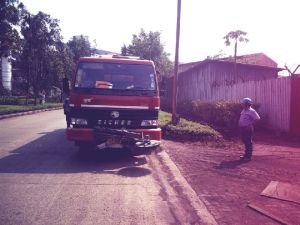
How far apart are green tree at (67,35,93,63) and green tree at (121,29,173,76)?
34.5 ft

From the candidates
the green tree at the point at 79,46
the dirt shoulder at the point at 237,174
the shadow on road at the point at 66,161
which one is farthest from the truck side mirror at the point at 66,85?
the green tree at the point at 79,46

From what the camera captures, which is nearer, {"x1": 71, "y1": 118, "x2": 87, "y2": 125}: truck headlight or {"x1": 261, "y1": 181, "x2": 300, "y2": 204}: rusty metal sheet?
{"x1": 261, "y1": 181, "x2": 300, "y2": 204}: rusty metal sheet

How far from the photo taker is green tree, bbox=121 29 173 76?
165 feet

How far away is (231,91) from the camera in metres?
18.9

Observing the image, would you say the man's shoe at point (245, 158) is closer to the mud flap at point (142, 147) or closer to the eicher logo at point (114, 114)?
the mud flap at point (142, 147)

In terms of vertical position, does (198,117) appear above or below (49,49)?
below

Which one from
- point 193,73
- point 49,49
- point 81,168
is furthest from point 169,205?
point 49,49

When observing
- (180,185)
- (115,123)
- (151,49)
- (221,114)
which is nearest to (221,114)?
(221,114)

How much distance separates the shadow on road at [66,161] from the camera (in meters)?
7.69

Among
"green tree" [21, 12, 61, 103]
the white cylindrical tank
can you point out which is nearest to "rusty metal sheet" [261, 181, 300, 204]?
"green tree" [21, 12, 61, 103]

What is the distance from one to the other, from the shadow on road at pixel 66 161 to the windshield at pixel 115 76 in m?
1.85

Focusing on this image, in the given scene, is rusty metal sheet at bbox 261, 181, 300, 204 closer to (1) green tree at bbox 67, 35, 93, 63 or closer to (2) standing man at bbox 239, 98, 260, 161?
(2) standing man at bbox 239, 98, 260, 161

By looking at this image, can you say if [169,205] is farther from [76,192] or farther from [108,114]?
[108,114]

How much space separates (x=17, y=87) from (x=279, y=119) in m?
50.7
